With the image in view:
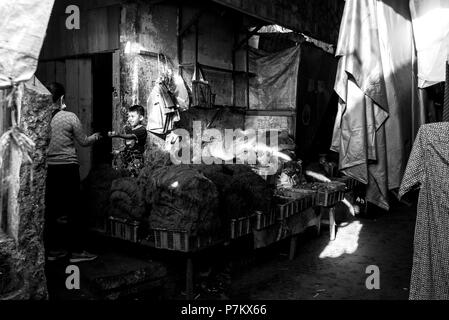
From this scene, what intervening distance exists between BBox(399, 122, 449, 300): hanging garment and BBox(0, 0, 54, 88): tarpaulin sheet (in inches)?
119

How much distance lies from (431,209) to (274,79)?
8172mm

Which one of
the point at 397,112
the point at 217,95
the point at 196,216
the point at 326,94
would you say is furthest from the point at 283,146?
the point at 397,112

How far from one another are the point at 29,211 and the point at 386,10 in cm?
358

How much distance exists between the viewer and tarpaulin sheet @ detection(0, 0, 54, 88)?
298cm

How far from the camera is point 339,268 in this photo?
6.80m

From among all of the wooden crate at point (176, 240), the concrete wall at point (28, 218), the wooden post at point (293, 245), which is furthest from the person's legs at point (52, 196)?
the wooden post at point (293, 245)

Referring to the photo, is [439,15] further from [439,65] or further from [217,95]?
[217,95]

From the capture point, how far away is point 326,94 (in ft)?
38.9

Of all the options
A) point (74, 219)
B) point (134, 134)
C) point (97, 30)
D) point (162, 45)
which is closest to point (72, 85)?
point (97, 30)

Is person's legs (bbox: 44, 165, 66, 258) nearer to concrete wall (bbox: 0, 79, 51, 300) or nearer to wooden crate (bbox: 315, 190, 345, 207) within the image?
concrete wall (bbox: 0, 79, 51, 300)

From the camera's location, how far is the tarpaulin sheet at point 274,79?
34.7 feet

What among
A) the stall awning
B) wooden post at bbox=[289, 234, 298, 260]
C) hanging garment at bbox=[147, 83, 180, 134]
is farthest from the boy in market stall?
wooden post at bbox=[289, 234, 298, 260]

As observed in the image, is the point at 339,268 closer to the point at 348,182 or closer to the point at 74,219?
the point at 348,182
